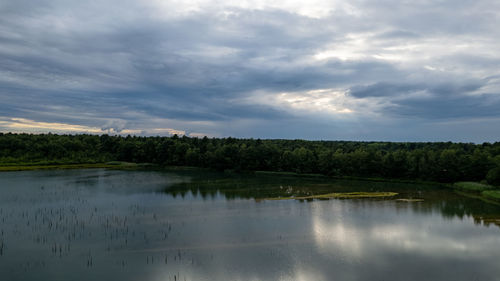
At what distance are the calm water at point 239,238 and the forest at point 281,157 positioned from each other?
26.0 metres

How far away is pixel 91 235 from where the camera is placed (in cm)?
3084

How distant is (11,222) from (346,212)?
1439 inches

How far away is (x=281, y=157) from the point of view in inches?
3996

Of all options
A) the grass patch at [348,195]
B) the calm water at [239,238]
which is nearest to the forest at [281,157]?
the grass patch at [348,195]

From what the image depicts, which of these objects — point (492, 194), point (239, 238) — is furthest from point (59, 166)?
point (492, 194)

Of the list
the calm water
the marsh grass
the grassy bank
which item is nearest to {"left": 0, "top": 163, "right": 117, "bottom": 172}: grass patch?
the grassy bank

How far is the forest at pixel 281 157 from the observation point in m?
73.8

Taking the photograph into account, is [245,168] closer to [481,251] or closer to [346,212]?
[346,212]

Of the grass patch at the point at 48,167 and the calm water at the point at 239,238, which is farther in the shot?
the grass patch at the point at 48,167

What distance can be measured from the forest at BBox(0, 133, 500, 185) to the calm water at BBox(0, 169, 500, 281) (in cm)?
2605

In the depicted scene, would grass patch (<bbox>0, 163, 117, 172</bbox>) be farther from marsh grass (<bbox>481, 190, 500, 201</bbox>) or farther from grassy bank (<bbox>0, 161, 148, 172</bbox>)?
marsh grass (<bbox>481, 190, 500, 201</bbox>)

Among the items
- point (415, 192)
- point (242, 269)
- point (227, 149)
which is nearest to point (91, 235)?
point (242, 269)

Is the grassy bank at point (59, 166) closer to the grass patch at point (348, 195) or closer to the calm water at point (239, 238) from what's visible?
the calm water at point (239, 238)

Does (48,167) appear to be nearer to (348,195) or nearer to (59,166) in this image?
(59,166)
